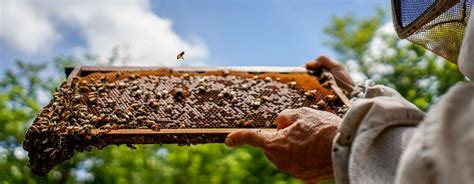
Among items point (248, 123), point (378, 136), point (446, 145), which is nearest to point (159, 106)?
point (248, 123)

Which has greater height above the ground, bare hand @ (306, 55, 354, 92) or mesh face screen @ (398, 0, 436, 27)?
mesh face screen @ (398, 0, 436, 27)

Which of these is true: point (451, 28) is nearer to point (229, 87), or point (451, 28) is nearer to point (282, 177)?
point (229, 87)

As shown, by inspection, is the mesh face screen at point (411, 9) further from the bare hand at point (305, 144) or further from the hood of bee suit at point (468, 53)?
the hood of bee suit at point (468, 53)

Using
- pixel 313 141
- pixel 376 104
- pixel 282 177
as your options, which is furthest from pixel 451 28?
pixel 282 177

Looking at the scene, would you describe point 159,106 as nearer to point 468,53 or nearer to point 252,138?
point 252,138

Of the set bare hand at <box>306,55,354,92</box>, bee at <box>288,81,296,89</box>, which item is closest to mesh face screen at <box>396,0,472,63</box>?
bee at <box>288,81,296,89</box>

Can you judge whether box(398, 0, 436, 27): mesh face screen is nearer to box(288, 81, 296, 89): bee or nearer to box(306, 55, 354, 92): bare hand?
box(288, 81, 296, 89): bee
